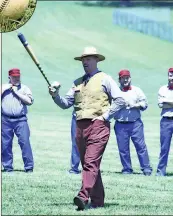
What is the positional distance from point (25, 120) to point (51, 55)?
11.4 m

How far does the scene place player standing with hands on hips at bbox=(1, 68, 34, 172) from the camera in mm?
15594

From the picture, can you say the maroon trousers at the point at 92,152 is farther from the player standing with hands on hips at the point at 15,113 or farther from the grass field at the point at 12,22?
the player standing with hands on hips at the point at 15,113

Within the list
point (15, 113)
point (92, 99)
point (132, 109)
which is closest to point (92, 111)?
point (92, 99)

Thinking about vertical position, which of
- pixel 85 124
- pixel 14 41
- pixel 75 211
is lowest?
pixel 75 211

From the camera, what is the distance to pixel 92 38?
27844 millimetres

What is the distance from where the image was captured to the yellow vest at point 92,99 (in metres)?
12.0

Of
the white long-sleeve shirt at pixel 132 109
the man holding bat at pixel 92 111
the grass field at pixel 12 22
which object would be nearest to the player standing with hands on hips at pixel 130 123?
the white long-sleeve shirt at pixel 132 109

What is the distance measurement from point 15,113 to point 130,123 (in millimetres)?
1565

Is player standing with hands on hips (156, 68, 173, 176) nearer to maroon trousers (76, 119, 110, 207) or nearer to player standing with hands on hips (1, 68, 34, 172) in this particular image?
player standing with hands on hips (1, 68, 34, 172)

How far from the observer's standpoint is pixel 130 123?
1591 cm

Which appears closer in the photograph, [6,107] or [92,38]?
[6,107]

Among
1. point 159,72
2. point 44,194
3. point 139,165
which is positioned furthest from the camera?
point 159,72

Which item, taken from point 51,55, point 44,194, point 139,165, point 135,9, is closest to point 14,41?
point 51,55

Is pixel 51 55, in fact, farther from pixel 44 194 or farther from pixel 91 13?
pixel 44 194
